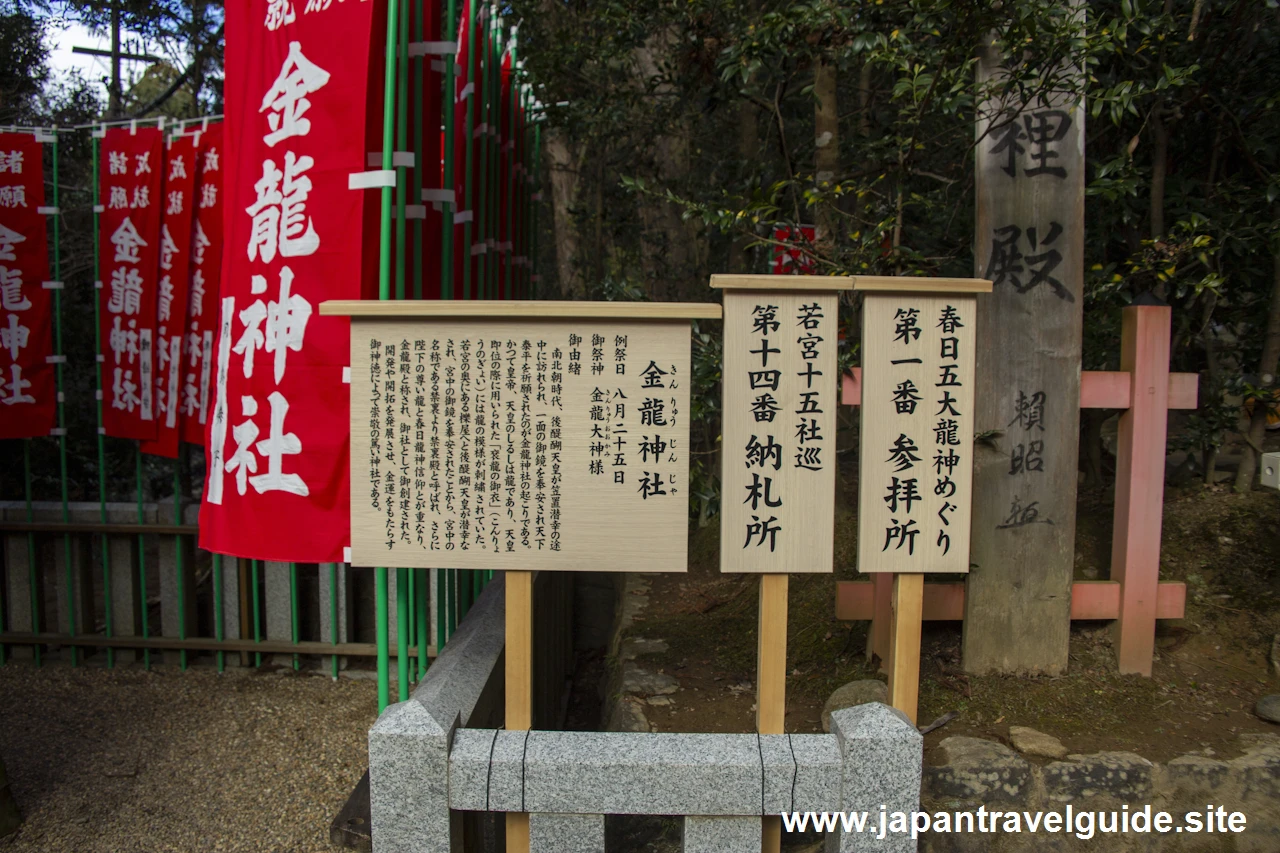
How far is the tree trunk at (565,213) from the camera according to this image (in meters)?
9.90

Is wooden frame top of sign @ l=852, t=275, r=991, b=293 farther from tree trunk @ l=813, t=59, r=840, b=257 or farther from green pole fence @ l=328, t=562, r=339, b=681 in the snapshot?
green pole fence @ l=328, t=562, r=339, b=681

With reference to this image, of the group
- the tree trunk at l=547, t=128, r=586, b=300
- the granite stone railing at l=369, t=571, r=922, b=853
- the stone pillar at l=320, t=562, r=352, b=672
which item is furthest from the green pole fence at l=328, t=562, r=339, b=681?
the tree trunk at l=547, t=128, r=586, b=300

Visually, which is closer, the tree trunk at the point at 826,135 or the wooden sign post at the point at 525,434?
the wooden sign post at the point at 525,434

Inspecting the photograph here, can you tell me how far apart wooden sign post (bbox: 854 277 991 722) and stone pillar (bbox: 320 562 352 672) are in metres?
4.57

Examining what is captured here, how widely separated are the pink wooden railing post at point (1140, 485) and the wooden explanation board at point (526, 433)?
2.31 metres

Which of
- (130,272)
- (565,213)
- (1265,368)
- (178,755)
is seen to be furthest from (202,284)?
(1265,368)

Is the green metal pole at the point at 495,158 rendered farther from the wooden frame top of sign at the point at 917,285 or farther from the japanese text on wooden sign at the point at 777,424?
the wooden frame top of sign at the point at 917,285

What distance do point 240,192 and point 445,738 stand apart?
2578 mm

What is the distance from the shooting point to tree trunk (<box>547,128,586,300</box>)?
32.5 ft

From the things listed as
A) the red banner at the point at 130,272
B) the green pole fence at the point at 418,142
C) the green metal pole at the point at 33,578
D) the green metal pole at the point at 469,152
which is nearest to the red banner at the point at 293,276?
the green pole fence at the point at 418,142

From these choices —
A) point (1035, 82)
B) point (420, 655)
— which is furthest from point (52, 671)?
point (1035, 82)

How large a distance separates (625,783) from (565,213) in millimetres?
7905

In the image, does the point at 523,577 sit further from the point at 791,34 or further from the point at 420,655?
the point at 791,34

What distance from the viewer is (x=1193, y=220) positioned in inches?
166
